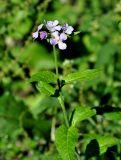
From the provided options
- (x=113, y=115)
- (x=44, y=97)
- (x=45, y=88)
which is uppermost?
(x=44, y=97)

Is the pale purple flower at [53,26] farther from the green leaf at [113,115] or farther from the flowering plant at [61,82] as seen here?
the green leaf at [113,115]

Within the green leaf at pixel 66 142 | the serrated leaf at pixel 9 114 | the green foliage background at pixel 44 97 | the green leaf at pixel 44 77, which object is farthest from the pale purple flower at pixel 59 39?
the serrated leaf at pixel 9 114

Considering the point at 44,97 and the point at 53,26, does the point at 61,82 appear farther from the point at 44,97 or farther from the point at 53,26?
the point at 44,97

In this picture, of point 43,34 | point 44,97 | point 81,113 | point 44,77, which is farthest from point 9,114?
point 43,34

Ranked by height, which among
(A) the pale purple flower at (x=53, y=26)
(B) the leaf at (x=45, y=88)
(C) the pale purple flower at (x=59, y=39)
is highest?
(A) the pale purple flower at (x=53, y=26)

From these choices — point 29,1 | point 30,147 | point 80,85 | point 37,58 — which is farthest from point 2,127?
point 37,58

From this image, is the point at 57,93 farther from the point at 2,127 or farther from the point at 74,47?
the point at 74,47
